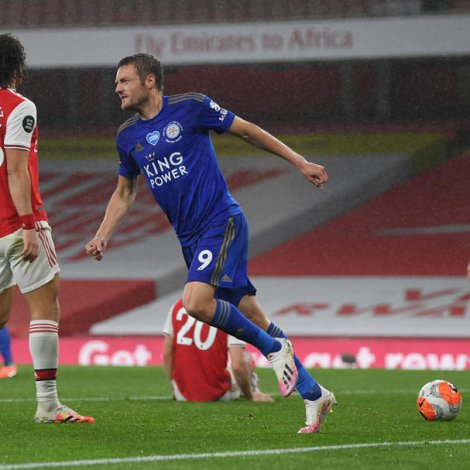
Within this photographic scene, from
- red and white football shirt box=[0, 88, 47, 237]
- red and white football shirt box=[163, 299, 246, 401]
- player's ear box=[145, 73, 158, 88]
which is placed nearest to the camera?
red and white football shirt box=[0, 88, 47, 237]

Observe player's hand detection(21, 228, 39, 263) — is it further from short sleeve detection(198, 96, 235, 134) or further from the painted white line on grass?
the painted white line on grass

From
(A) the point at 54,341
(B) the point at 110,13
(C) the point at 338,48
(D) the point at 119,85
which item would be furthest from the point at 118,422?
(B) the point at 110,13

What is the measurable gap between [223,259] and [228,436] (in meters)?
0.87

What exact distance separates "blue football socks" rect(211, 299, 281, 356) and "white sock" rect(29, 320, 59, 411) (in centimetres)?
105

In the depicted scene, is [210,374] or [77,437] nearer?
[77,437]

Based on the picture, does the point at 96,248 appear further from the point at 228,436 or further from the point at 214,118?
the point at 228,436

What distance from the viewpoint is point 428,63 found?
2192 cm

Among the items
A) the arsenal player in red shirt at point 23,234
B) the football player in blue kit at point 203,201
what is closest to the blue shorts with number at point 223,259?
the football player in blue kit at point 203,201

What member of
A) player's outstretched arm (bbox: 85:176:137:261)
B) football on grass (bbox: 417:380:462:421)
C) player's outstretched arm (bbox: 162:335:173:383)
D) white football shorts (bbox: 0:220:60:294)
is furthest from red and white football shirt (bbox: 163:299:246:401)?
white football shorts (bbox: 0:220:60:294)

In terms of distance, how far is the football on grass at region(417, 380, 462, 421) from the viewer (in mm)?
6867

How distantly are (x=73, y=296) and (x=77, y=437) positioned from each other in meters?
15.1

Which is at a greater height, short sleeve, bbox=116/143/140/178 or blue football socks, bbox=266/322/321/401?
short sleeve, bbox=116/143/140/178

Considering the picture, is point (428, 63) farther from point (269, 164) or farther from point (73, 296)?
point (73, 296)

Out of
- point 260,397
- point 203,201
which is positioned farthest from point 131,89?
point 260,397
